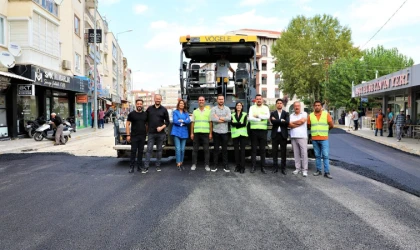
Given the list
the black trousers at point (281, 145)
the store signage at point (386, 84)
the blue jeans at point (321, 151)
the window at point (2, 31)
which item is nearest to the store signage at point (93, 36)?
the window at point (2, 31)

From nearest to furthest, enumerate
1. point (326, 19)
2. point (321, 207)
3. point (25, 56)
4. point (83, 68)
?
point (321, 207)
point (25, 56)
point (83, 68)
point (326, 19)

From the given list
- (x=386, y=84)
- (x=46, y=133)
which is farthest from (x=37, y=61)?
(x=386, y=84)

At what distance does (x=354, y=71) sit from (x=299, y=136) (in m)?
33.4

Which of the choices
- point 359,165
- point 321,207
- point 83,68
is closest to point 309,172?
point 359,165

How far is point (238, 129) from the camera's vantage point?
7.92 metres

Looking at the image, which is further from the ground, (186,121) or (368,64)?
(368,64)

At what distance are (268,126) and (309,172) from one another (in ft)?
4.76

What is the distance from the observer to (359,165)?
9.42 metres

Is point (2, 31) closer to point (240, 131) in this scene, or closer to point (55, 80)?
point (55, 80)

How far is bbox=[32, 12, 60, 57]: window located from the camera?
60.5ft

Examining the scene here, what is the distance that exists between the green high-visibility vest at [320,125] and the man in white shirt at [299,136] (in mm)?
176

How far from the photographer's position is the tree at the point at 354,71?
123 feet

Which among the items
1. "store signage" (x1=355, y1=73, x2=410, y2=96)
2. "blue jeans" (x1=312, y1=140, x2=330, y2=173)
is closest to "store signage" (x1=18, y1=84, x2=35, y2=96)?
"blue jeans" (x1=312, y1=140, x2=330, y2=173)

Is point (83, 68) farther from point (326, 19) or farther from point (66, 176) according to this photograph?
point (326, 19)
